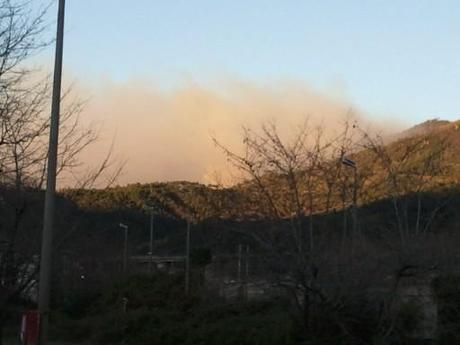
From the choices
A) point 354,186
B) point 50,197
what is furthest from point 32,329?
point 354,186

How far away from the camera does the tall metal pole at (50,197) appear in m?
12.8

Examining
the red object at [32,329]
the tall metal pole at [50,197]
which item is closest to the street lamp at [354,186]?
the tall metal pole at [50,197]

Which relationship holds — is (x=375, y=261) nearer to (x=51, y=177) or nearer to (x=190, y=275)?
(x=51, y=177)

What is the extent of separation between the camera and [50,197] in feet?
43.7

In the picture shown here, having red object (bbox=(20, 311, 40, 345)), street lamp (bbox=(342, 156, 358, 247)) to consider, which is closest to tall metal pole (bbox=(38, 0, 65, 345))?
red object (bbox=(20, 311, 40, 345))

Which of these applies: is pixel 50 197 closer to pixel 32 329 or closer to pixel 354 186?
pixel 32 329

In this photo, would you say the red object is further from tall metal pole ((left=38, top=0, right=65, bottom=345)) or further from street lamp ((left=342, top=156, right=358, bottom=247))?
street lamp ((left=342, top=156, right=358, bottom=247))

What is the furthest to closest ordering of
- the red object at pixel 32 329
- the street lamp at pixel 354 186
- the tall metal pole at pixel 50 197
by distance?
the street lamp at pixel 354 186 → the tall metal pole at pixel 50 197 → the red object at pixel 32 329

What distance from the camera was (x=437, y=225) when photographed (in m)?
22.4

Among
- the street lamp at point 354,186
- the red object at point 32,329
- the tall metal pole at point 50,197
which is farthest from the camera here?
the street lamp at point 354,186

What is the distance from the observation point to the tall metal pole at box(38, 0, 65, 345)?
42.1 ft

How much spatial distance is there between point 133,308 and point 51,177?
1035 inches

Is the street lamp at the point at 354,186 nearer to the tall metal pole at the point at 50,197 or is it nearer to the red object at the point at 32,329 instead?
the tall metal pole at the point at 50,197

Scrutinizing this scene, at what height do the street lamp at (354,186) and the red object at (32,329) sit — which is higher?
the street lamp at (354,186)
